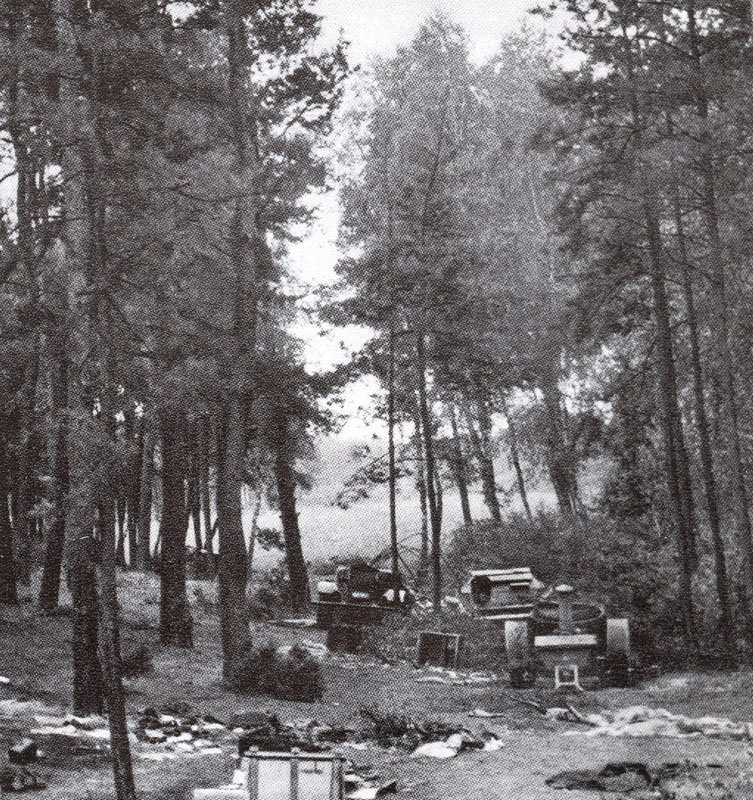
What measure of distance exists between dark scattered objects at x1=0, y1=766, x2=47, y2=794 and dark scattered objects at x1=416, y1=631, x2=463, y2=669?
1217 cm

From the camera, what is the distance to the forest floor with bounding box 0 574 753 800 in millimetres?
10539

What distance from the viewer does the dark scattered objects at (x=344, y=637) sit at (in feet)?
72.8

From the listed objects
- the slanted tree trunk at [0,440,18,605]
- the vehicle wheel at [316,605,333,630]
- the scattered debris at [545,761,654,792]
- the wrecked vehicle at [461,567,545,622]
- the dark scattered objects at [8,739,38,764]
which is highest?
the slanted tree trunk at [0,440,18,605]

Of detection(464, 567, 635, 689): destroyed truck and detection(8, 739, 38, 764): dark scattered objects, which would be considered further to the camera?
detection(464, 567, 635, 689): destroyed truck

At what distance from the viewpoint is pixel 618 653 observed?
1814 cm

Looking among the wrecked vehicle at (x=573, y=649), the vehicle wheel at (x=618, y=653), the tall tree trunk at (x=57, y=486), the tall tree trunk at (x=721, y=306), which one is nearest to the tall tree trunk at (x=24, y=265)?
the tall tree trunk at (x=57, y=486)

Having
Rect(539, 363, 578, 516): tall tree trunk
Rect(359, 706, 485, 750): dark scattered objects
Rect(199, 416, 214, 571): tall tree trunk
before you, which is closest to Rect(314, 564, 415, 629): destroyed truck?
Rect(359, 706, 485, 750): dark scattered objects

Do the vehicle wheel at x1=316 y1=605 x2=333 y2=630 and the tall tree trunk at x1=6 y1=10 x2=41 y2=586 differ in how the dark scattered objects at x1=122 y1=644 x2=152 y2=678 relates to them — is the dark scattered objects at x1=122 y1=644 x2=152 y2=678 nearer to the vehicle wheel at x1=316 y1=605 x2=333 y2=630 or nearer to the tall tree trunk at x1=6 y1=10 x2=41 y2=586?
the tall tree trunk at x1=6 y1=10 x2=41 y2=586

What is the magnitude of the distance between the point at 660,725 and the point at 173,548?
10.2 m

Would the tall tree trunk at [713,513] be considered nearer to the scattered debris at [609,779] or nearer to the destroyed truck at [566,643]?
the destroyed truck at [566,643]

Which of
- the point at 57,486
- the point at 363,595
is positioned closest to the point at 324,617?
the point at 363,595

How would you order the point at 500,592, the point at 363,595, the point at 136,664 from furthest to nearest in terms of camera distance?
the point at 363,595, the point at 500,592, the point at 136,664

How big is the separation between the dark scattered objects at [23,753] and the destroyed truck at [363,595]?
11943mm

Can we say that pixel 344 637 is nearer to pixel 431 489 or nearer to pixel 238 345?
pixel 431 489
